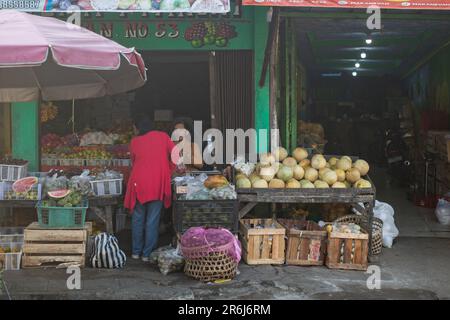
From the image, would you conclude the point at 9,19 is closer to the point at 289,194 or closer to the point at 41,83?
the point at 41,83

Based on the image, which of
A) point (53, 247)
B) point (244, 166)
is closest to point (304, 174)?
point (244, 166)

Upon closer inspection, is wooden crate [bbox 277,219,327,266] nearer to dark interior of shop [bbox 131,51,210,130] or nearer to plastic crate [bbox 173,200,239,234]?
plastic crate [bbox 173,200,239,234]

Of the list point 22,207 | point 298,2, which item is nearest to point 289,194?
point 298,2

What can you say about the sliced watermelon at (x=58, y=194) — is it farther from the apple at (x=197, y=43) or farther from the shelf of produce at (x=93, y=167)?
the apple at (x=197, y=43)

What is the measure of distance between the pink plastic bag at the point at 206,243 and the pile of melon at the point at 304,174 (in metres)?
1.14

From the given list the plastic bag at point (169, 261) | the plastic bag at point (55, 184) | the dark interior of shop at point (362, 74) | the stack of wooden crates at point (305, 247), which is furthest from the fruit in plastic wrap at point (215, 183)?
the dark interior of shop at point (362, 74)

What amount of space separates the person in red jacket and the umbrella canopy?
2.41 ft

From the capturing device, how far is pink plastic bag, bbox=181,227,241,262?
22.0 ft

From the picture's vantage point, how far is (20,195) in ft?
26.2

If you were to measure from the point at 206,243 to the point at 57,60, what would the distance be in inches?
102

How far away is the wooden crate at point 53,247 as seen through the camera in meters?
7.28

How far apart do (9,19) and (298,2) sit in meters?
3.39
